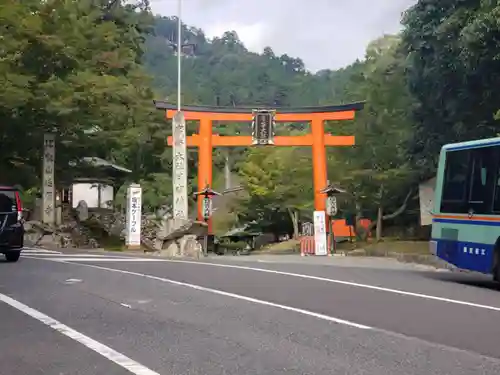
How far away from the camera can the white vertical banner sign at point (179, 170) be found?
31469mm

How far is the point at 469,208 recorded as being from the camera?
15.7m

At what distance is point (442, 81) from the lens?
2872cm

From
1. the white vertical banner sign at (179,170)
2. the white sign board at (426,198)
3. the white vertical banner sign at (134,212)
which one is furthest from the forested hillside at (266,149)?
the white vertical banner sign at (134,212)

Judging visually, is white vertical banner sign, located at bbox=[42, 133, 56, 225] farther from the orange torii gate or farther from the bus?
the bus

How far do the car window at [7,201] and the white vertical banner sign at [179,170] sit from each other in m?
13.0

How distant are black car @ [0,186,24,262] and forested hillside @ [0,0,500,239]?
30.0 ft

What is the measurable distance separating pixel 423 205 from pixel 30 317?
31.4 meters

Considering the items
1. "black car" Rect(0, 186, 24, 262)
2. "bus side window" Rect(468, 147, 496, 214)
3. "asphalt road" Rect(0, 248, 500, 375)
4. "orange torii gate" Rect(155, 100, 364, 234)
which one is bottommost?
"asphalt road" Rect(0, 248, 500, 375)

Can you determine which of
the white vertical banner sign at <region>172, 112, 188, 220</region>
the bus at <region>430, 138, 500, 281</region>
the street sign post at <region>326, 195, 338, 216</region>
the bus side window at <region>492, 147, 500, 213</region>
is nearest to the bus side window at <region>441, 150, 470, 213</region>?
the bus at <region>430, 138, 500, 281</region>

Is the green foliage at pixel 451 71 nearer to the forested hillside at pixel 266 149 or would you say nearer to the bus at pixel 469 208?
the forested hillside at pixel 266 149

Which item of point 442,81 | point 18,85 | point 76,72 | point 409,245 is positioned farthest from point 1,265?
point 409,245

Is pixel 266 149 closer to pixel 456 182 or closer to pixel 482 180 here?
pixel 456 182

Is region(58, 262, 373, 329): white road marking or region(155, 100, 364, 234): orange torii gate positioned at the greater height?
region(155, 100, 364, 234): orange torii gate

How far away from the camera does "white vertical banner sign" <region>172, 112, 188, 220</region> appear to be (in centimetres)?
3147
